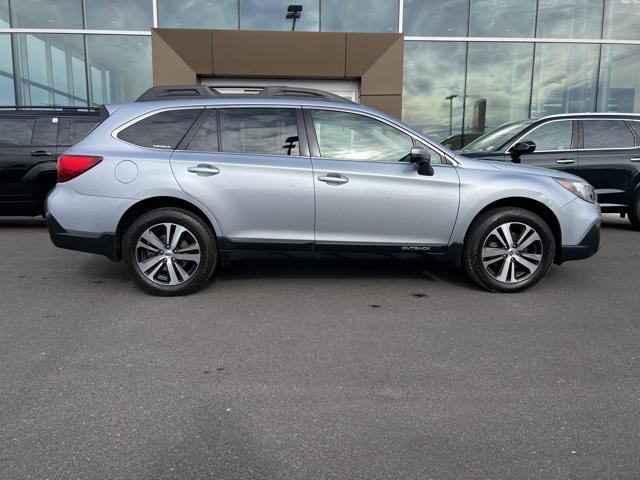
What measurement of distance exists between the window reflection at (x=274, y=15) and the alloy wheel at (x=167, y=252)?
1125 cm

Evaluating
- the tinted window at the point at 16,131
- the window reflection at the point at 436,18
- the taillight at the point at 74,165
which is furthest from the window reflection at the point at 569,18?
the taillight at the point at 74,165

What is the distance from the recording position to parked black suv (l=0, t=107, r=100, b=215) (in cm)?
838

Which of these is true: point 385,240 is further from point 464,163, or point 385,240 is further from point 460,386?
point 460,386

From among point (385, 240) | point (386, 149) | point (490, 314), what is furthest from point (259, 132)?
point (490, 314)

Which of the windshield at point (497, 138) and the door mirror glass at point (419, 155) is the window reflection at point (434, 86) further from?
the door mirror glass at point (419, 155)

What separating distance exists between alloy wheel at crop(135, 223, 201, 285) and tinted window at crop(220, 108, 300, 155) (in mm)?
Answer: 879

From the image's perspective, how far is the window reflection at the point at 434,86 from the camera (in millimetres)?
14945

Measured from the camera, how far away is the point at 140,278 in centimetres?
479

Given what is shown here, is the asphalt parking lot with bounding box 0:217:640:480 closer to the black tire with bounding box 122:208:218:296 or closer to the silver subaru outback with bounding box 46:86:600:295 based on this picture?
the black tire with bounding box 122:208:218:296

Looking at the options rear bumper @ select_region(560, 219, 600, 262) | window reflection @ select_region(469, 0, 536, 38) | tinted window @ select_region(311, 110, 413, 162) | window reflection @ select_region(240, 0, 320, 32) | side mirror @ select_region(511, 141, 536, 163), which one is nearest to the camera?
tinted window @ select_region(311, 110, 413, 162)

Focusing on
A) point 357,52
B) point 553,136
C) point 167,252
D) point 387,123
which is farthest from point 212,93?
point 357,52

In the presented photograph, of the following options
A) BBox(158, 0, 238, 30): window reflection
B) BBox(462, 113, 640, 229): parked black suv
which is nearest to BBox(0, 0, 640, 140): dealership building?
→ BBox(158, 0, 238, 30): window reflection

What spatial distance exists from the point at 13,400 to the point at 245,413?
50.7 inches

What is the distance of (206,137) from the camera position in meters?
4.87
